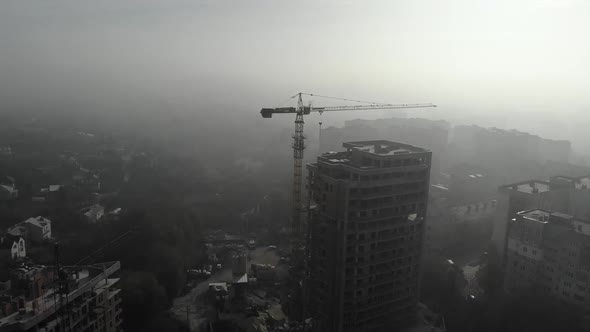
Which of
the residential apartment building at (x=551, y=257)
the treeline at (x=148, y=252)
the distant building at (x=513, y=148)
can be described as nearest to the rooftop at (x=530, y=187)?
the residential apartment building at (x=551, y=257)

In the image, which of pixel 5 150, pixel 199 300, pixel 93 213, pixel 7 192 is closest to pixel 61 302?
pixel 199 300

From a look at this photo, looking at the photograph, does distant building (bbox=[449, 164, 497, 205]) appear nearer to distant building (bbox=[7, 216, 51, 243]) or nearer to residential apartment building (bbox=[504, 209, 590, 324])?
residential apartment building (bbox=[504, 209, 590, 324])

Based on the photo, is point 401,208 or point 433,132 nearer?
point 401,208

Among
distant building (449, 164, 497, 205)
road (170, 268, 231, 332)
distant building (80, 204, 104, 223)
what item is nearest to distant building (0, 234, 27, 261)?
distant building (80, 204, 104, 223)

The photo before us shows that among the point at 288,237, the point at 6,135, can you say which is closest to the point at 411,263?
the point at 288,237

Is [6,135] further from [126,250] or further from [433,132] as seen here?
[433,132]
